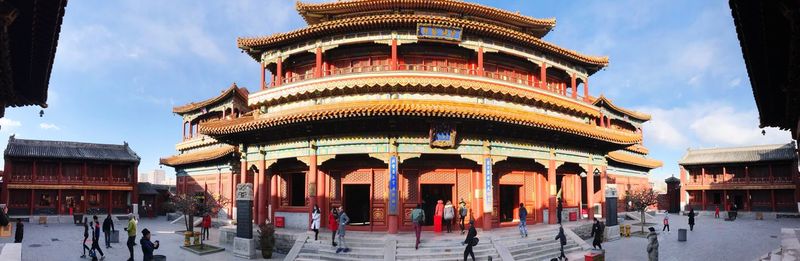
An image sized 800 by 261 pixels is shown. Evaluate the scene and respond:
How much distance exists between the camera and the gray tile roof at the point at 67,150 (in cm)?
4262

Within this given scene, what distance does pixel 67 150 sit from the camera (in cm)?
4475

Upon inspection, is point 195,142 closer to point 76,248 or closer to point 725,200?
point 76,248

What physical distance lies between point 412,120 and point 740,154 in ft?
147

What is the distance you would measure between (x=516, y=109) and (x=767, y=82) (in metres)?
10.5

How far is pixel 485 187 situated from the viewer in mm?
21047

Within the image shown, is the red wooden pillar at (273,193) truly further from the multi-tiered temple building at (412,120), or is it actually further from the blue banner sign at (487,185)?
the blue banner sign at (487,185)

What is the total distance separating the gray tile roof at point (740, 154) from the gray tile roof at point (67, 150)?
5563cm

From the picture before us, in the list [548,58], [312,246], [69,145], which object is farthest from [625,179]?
[69,145]

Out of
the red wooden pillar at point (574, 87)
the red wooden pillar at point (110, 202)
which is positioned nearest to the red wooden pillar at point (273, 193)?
the red wooden pillar at point (574, 87)

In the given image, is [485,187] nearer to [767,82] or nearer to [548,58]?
[548,58]

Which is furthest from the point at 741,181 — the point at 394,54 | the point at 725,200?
the point at 394,54

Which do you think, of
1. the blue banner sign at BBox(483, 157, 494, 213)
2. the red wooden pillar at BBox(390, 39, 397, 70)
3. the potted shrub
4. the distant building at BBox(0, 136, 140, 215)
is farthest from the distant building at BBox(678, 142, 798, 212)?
the distant building at BBox(0, 136, 140, 215)

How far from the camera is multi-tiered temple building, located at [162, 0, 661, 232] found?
20.3 meters

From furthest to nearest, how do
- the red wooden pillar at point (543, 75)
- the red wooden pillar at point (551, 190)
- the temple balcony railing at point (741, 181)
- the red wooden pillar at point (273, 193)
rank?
the temple balcony railing at point (741, 181), the red wooden pillar at point (543, 75), the red wooden pillar at point (273, 193), the red wooden pillar at point (551, 190)
